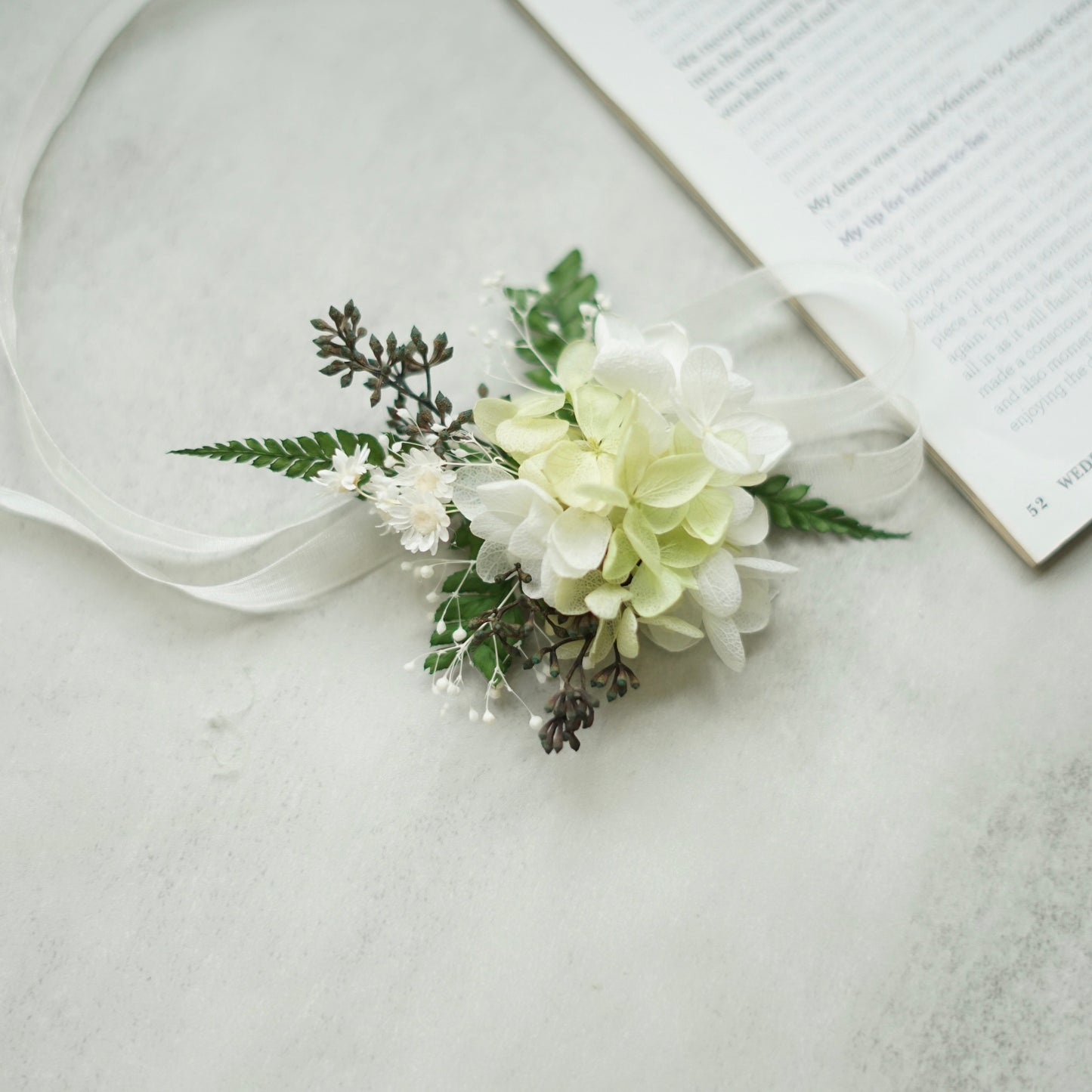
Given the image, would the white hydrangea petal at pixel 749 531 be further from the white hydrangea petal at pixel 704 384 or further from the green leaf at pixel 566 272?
the green leaf at pixel 566 272

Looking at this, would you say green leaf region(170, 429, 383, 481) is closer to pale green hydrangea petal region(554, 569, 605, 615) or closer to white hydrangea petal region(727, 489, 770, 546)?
pale green hydrangea petal region(554, 569, 605, 615)

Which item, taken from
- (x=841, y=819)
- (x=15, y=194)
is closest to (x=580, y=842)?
(x=841, y=819)

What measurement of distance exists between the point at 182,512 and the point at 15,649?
0.21 meters

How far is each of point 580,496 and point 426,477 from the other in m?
0.14

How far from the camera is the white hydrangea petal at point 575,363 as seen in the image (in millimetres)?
757

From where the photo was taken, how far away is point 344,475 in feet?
2.44

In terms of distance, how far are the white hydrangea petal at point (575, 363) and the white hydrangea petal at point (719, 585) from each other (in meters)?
0.19

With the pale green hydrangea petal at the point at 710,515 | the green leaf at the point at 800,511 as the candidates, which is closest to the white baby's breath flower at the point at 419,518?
the pale green hydrangea petal at the point at 710,515

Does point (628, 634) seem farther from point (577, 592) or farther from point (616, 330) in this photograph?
point (616, 330)

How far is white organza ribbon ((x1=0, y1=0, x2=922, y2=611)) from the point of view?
0.83 m

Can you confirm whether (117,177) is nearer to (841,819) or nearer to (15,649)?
(15,649)

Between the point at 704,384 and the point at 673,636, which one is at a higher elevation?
the point at 704,384

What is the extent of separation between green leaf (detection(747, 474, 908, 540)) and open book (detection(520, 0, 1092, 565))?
0.12 metres

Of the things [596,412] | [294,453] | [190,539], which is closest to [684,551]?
[596,412]
